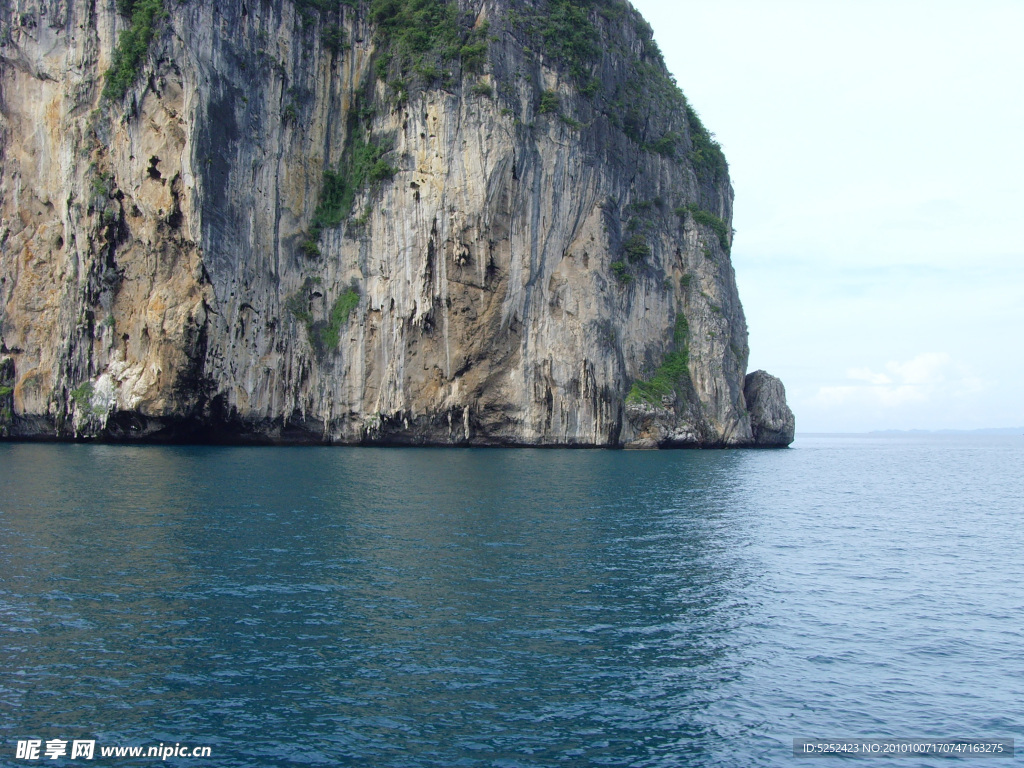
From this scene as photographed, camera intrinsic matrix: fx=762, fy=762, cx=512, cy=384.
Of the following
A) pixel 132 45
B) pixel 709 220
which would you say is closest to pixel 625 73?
pixel 709 220

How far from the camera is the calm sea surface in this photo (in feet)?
33.8

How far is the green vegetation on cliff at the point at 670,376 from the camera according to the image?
60750mm

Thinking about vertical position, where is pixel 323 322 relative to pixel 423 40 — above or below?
below

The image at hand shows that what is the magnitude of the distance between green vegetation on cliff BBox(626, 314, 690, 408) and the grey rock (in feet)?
35.9

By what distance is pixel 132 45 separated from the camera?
51719 mm

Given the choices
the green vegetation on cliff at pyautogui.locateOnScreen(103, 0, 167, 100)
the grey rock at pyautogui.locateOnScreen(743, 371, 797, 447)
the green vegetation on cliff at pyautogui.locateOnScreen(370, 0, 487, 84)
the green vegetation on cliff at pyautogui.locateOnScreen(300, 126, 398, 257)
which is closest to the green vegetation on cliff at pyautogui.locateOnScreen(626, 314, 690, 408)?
the grey rock at pyautogui.locateOnScreen(743, 371, 797, 447)

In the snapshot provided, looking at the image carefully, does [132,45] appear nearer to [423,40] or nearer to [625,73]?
[423,40]

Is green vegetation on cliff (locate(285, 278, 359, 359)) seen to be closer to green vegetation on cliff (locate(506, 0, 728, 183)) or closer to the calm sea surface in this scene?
green vegetation on cliff (locate(506, 0, 728, 183))

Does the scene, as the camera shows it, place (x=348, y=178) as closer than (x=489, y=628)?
No

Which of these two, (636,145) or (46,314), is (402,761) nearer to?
(46,314)

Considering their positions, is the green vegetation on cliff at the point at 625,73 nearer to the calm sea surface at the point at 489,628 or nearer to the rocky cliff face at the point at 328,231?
the rocky cliff face at the point at 328,231

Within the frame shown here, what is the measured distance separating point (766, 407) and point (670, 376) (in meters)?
15.7

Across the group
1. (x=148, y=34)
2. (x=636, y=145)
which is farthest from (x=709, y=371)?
(x=148, y=34)

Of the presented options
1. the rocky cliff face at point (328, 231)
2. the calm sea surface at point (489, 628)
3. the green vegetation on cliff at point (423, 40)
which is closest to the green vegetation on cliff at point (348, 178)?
the rocky cliff face at point (328, 231)
